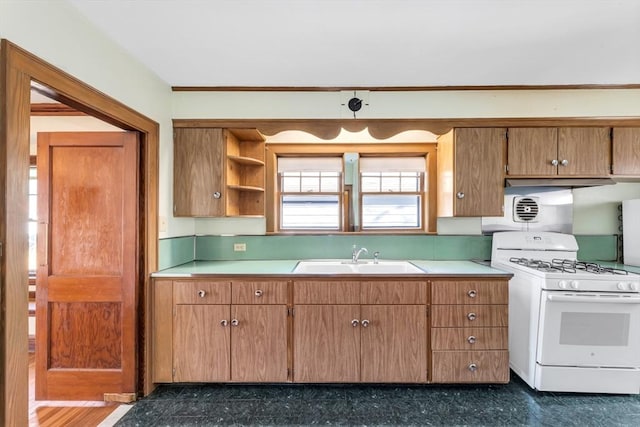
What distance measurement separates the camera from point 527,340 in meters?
2.24

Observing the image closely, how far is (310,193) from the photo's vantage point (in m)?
3.06

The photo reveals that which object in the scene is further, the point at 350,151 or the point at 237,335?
the point at 350,151

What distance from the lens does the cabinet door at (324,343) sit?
2.22 metres

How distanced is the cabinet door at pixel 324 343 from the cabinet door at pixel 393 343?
0.08 meters

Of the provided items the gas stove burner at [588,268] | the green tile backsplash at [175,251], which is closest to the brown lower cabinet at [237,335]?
the green tile backsplash at [175,251]

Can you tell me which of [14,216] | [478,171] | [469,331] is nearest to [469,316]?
[469,331]

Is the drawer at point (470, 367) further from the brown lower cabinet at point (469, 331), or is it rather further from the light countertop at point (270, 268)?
the light countertop at point (270, 268)

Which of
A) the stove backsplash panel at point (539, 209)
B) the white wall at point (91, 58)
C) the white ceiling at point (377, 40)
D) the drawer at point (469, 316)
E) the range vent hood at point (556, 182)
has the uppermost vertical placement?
the white ceiling at point (377, 40)

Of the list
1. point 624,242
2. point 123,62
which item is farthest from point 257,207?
point 624,242

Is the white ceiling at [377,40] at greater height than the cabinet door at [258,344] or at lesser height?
greater

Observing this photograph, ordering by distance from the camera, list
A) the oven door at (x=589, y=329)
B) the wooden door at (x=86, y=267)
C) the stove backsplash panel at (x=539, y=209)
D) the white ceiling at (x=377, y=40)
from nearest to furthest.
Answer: the white ceiling at (x=377, y=40) < the oven door at (x=589, y=329) < the wooden door at (x=86, y=267) < the stove backsplash panel at (x=539, y=209)

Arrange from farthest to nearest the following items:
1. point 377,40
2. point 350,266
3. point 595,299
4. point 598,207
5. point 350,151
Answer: point 350,151 → point 598,207 → point 350,266 → point 595,299 → point 377,40

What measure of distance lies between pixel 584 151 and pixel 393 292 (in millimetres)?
1930

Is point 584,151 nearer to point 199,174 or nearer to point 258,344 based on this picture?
point 258,344
